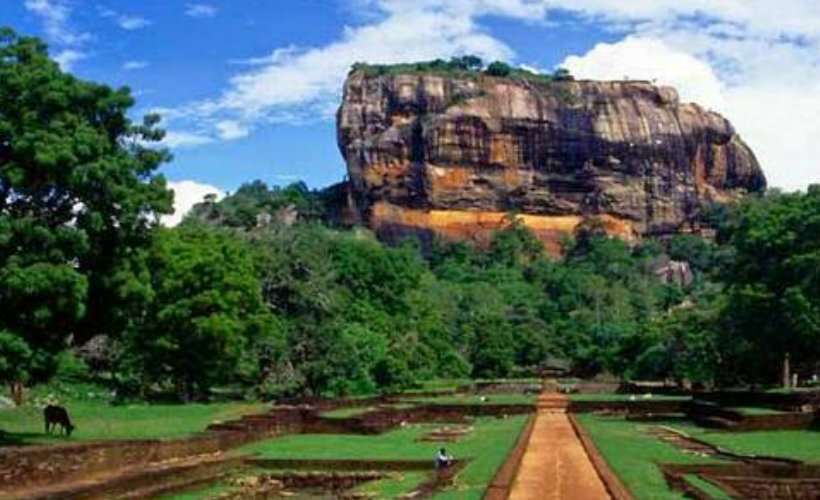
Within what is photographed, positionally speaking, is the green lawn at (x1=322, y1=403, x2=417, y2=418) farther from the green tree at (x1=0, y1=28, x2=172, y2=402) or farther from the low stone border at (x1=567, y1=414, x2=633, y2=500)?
the green tree at (x1=0, y1=28, x2=172, y2=402)

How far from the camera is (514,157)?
146125mm

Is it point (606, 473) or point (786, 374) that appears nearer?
point (606, 473)

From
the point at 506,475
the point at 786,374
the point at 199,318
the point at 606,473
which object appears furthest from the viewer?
the point at 786,374

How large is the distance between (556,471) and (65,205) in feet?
39.1

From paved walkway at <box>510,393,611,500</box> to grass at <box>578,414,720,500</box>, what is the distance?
569 mm

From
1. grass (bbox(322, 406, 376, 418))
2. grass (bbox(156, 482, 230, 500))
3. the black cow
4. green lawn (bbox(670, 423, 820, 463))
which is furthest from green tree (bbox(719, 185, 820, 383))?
the black cow

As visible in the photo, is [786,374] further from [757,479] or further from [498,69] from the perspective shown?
[498,69]

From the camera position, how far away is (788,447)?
2677 centimetres

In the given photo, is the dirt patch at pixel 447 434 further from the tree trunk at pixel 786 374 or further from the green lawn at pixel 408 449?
the tree trunk at pixel 786 374

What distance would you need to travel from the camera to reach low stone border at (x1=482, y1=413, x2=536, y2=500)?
18250 millimetres

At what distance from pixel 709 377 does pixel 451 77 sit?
95.5 m

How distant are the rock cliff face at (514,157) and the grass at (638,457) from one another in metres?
106

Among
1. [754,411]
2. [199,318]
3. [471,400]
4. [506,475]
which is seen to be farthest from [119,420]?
[471,400]

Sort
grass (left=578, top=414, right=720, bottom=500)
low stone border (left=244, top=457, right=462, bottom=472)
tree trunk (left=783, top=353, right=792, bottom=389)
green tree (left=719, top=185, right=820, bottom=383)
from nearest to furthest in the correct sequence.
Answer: grass (left=578, top=414, right=720, bottom=500) → low stone border (left=244, top=457, right=462, bottom=472) → green tree (left=719, top=185, right=820, bottom=383) → tree trunk (left=783, top=353, right=792, bottom=389)
